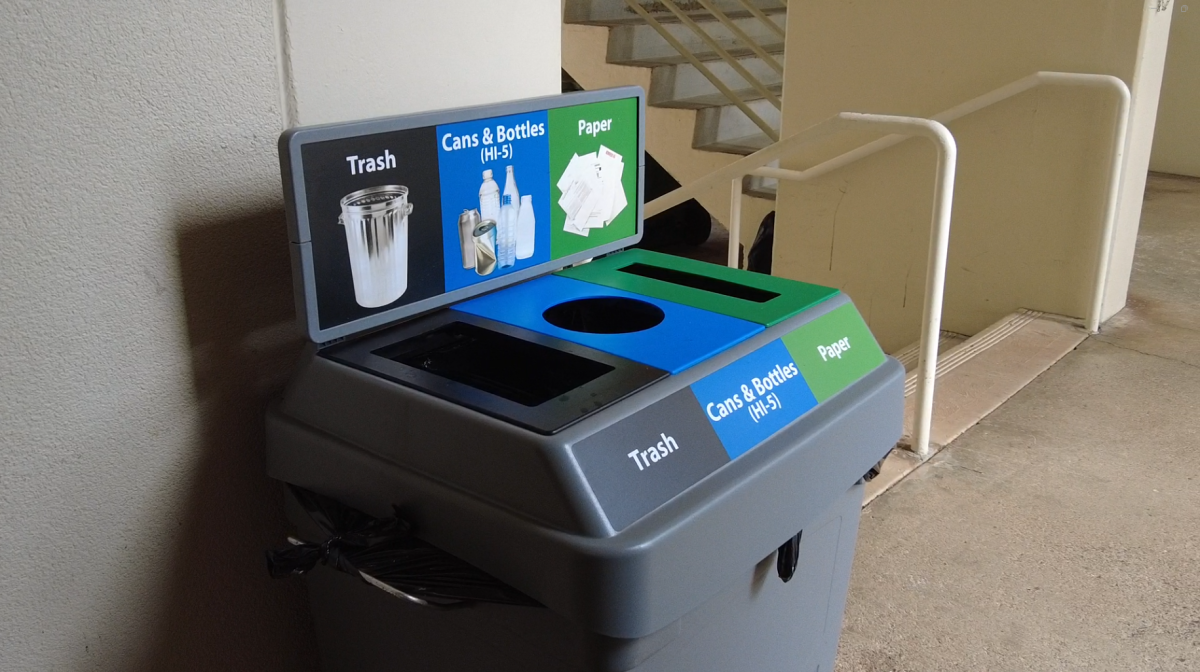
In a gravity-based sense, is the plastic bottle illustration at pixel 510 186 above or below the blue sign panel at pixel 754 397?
above

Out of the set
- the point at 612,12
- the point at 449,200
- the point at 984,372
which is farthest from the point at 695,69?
the point at 449,200

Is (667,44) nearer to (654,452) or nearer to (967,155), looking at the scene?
(967,155)

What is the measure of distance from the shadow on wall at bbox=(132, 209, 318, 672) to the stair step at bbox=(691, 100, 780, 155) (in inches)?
122

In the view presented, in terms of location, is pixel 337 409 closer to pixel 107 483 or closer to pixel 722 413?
pixel 107 483

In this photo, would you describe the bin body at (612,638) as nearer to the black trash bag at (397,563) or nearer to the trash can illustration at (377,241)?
the black trash bag at (397,563)

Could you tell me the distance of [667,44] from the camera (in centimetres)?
429

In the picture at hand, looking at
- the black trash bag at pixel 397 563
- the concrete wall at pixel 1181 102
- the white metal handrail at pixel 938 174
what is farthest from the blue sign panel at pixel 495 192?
the concrete wall at pixel 1181 102

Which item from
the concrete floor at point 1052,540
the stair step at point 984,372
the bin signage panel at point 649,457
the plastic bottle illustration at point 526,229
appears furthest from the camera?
the stair step at point 984,372

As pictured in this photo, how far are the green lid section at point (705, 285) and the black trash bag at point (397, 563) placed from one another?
41 centimetres

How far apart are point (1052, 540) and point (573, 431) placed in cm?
137

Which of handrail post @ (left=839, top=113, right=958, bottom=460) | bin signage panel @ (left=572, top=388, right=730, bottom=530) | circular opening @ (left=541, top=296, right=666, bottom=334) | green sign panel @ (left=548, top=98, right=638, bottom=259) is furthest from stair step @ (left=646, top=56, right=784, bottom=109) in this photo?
bin signage panel @ (left=572, top=388, right=730, bottom=530)

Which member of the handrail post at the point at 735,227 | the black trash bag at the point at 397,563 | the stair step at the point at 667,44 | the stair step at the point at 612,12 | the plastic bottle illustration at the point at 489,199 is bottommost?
the handrail post at the point at 735,227

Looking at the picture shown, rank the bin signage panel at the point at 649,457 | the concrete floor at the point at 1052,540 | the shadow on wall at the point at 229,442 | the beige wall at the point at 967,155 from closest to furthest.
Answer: the bin signage panel at the point at 649,457 → the shadow on wall at the point at 229,442 → the concrete floor at the point at 1052,540 → the beige wall at the point at 967,155

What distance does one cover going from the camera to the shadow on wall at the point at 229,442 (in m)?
1.03
